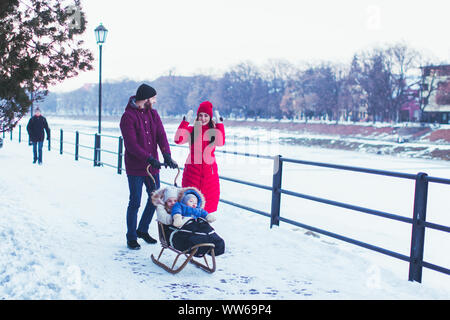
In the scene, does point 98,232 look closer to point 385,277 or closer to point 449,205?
point 385,277

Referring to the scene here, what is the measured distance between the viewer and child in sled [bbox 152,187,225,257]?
4.53 metres

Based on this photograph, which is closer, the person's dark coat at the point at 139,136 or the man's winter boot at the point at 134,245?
the person's dark coat at the point at 139,136

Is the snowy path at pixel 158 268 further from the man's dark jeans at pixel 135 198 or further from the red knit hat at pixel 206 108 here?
the red knit hat at pixel 206 108

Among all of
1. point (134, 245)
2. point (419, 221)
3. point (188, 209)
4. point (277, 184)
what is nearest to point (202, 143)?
point (188, 209)

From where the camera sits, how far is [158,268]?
193 inches

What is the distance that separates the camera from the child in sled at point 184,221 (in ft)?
14.9

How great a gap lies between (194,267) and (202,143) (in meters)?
1.50

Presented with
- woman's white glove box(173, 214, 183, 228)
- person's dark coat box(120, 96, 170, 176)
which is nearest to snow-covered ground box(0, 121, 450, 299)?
woman's white glove box(173, 214, 183, 228)

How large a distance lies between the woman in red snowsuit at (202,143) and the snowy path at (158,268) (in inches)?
34.1

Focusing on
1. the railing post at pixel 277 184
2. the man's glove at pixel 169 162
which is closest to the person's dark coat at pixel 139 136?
the man's glove at pixel 169 162

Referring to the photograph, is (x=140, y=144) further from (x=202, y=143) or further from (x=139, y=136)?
(x=202, y=143)

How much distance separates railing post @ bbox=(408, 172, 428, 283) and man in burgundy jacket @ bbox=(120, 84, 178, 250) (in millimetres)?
2487

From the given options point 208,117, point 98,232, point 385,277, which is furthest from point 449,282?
point 98,232

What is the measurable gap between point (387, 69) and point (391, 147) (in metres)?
30.3
